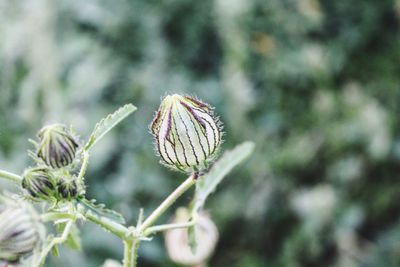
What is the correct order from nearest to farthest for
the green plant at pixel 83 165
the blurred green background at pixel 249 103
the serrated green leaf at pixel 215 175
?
the green plant at pixel 83 165
the serrated green leaf at pixel 215 175
the blurred green background at pixel 249 103

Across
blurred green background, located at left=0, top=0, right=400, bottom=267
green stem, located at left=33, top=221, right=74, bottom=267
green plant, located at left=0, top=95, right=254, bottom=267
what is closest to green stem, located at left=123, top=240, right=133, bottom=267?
green plant, located at left=0, top=95, right=254, bottom=267

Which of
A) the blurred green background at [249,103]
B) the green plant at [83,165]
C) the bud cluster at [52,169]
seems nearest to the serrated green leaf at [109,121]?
the green plant at [83,165]

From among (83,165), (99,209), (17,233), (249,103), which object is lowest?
(17,233)

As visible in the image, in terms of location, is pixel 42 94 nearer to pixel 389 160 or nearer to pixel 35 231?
pixel 389 160

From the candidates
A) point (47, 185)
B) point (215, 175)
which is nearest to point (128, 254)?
point (47, 185)

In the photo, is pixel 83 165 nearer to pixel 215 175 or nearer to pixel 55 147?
pixel 55 147

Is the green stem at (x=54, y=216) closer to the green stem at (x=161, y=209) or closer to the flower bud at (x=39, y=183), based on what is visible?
the flower bud at (x=39, y=183)
